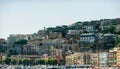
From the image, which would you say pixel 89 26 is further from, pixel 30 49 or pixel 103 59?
pixel 103 59

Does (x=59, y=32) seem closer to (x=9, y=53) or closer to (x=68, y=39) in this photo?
(x=68, y=39)

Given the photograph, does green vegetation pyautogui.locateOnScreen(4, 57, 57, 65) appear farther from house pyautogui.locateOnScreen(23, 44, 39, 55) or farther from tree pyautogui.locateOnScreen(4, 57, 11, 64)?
house pyautogui.locateOnScreen(23, 44, 39, 55)

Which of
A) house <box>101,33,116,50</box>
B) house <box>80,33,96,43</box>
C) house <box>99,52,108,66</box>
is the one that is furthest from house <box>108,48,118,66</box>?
house <box>80,33,96,43</box>

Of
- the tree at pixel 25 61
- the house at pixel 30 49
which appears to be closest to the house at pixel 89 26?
the house at pixel 30 49

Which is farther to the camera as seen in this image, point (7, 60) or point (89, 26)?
point (89, 26)

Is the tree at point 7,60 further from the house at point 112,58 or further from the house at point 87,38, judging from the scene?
the house at point 112,58

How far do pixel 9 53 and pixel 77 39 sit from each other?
29.1ft

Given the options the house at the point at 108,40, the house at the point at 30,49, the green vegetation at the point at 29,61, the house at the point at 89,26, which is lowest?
the green vegetation at the point at 29,61

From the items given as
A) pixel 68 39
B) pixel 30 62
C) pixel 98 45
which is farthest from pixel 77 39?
pixel 30 62

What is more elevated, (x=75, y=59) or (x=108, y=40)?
(x=108, y=40)

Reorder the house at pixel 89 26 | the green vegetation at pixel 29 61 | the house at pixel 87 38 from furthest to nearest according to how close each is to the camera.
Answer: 1. the house at pixel 89 26
2. the house at pixel 87 38
3. the green vegetation at pixel 29 61

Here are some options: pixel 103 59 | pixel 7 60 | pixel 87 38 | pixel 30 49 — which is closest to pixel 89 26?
pixel 87 38

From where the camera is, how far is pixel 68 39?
75312 millimetres

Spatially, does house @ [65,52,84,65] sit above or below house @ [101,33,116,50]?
below
